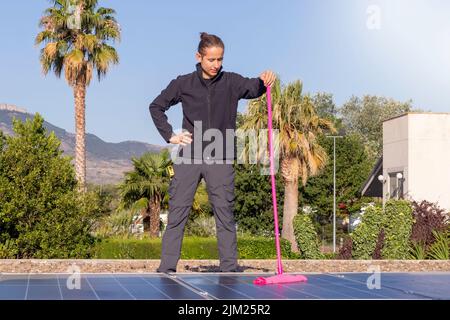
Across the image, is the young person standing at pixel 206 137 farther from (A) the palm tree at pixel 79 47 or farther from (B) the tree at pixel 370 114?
(B) the tree at pixel 370 114

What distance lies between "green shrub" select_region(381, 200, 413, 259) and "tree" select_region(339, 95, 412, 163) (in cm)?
6455

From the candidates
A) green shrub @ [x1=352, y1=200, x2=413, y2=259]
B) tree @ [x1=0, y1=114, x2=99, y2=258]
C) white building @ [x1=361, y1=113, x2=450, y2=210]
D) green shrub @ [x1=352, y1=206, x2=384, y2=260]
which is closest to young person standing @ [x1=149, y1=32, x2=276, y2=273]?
green shrub @ [x1=352, y1=200, x2=413, y2=259]

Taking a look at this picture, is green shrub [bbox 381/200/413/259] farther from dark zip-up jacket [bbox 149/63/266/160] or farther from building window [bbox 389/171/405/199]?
dark zip-up jacket [bbox 149/63/266/160]

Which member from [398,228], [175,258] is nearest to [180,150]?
[175,258]

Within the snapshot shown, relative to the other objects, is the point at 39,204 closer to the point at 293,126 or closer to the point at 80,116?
the point at 80,116

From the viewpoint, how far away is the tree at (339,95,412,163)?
296ft

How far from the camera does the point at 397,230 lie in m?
23.1

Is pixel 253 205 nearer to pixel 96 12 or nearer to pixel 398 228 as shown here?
pixel 96 12

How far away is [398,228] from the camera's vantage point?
75.9 feet

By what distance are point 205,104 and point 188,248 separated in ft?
88.5

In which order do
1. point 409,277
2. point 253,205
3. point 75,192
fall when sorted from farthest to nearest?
point 253,205, point 75,192, point 409,277

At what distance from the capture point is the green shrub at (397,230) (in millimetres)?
22859

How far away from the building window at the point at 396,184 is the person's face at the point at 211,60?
29.9 meters

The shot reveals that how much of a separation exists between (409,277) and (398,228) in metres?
16.5
